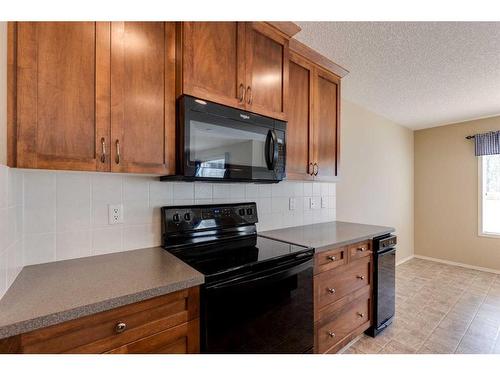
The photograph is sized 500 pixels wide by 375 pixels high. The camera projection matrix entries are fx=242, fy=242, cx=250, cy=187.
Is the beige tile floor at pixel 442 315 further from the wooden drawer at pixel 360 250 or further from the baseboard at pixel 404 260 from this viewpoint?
the wooden drawer at pixel 360 250

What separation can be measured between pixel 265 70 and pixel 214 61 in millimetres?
403

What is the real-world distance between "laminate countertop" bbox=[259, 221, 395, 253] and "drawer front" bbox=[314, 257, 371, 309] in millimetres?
195

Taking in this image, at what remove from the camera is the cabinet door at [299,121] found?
1.89 meters

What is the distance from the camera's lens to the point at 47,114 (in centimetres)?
100

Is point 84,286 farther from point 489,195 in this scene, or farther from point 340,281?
point 489,195

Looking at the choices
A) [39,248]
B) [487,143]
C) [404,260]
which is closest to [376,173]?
[487,143]

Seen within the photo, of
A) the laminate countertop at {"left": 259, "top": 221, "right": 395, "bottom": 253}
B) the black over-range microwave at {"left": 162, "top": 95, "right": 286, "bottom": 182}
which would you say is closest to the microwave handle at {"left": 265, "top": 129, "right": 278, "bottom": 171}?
the black over-range microwave at {"left": 162, "top": 95, "right": 286, "bottom": 182}

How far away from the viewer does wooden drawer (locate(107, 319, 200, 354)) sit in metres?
0.91

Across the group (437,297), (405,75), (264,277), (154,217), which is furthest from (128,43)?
(437,297)

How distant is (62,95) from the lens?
103cm

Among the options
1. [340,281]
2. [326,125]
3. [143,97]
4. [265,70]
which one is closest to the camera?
[143,97]

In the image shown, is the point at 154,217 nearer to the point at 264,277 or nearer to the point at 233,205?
the point at 233,205

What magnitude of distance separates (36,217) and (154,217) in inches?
22.0

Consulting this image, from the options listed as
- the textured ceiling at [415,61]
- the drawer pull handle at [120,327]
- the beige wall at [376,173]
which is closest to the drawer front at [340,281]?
the beige wall at [376,173]
